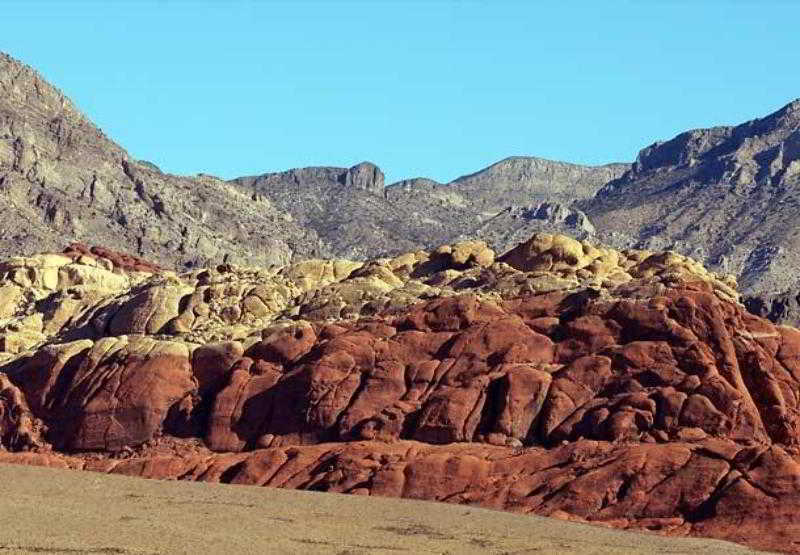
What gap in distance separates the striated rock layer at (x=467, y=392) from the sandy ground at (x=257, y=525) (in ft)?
9.99

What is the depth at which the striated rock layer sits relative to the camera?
67.4 meters

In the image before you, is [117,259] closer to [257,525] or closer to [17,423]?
[17,423]

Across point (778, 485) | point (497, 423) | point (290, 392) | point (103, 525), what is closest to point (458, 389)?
point (497, 423)

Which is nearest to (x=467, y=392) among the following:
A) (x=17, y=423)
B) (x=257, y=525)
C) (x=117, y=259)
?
(x=257, y=525)

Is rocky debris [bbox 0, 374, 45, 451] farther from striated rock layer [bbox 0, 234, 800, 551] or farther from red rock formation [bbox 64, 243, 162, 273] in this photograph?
red rock formation [bbox 64, 243, 162, 273]

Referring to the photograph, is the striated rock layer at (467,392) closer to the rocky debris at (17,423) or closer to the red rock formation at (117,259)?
the rocky debris at (17,423)

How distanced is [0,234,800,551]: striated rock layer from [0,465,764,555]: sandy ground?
9.99 ft

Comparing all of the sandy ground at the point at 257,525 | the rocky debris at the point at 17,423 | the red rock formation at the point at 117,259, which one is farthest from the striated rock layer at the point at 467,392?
the red rock formation at the point at 117,259

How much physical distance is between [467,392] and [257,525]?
1726cm

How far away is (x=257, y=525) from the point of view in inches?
2422

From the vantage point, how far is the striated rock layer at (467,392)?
6744 centimetres

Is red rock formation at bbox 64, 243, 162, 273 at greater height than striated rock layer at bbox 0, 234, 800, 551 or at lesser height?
greater

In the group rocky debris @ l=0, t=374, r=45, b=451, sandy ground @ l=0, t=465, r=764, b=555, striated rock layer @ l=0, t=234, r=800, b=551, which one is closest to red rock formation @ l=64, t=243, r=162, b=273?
striated rock layer @ l=0, t=234, r=800, b=551

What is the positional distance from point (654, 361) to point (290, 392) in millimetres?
16998
